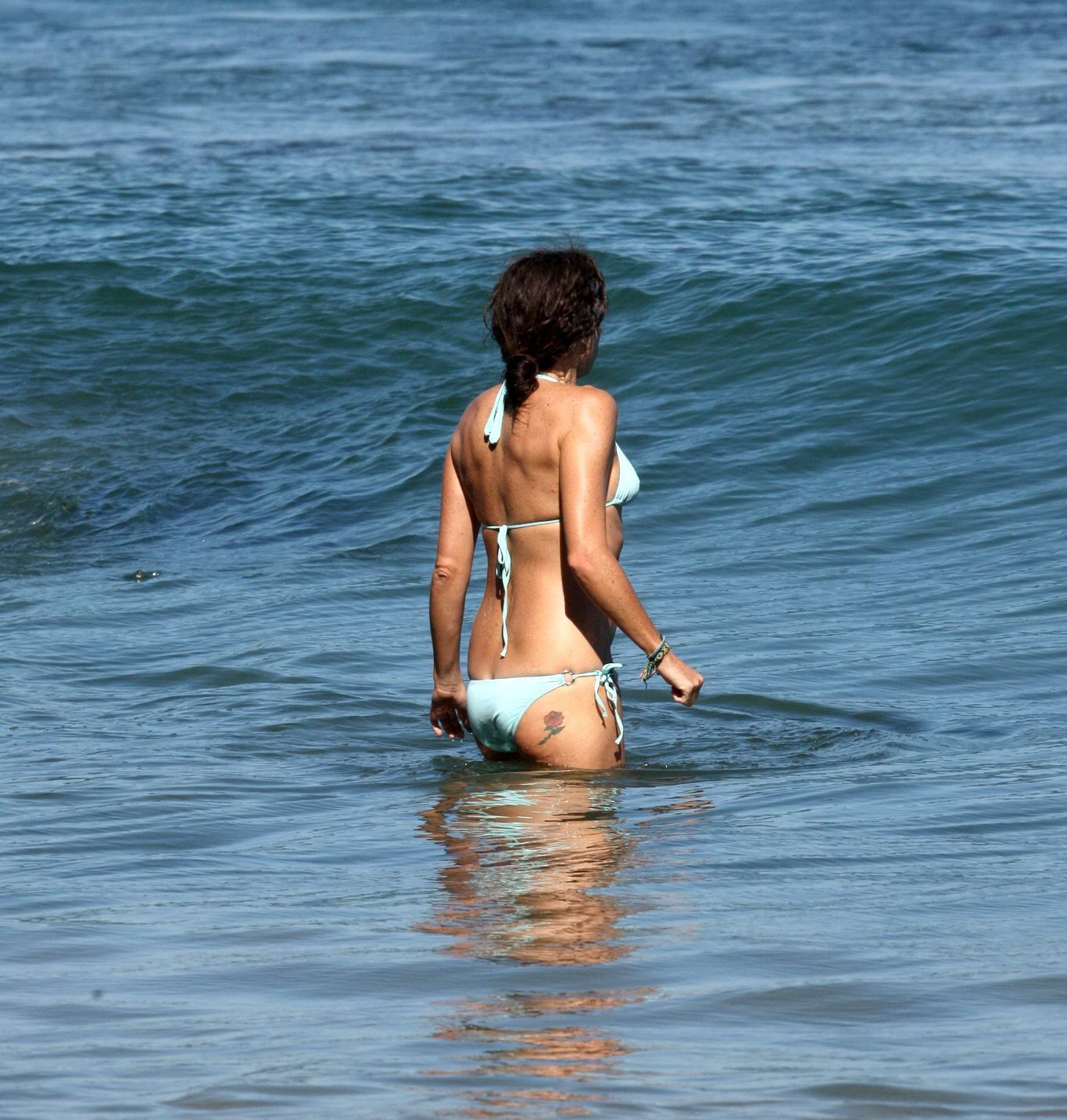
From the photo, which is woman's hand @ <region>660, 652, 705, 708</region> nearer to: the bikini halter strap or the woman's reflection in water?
the woman's reflection in water

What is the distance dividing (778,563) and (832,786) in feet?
10.4

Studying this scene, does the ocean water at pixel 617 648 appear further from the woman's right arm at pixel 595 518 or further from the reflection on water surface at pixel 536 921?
the woman's right arm at pixel 595 518

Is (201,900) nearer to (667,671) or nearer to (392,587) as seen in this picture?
(667,671)

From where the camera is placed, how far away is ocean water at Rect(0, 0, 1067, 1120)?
2.95 meters

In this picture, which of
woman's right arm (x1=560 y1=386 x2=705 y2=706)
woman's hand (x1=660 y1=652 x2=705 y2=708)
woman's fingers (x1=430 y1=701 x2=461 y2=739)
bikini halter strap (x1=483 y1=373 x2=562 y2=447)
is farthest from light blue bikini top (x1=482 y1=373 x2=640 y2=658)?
woman's hand (x1=660 y1=652 x2=705 y2=708)

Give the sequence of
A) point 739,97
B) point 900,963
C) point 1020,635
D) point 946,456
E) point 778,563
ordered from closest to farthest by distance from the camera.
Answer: point 900,963 < point 1020,635 < point 778,563 < point 946,456 < point 739,97

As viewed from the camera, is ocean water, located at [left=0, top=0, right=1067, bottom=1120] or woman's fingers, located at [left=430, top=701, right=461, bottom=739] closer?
ocean water, located at [left=0, top=0, right=1067, bottom=1120]

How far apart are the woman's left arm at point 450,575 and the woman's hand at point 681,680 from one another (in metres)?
0.58

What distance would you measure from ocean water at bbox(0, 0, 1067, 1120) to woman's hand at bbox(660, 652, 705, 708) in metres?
0.35

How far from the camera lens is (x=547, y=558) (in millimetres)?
4281

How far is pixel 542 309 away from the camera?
4.04m

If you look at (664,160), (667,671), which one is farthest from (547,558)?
(664,160)

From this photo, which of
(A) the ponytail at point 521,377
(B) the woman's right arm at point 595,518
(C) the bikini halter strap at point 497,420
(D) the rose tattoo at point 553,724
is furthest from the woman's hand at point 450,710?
(A) the ponytail at point 521,377

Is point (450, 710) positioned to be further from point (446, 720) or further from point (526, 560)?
point (526, 560)
